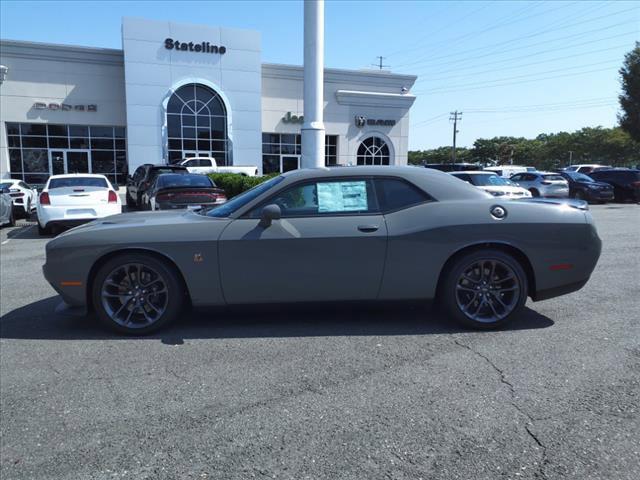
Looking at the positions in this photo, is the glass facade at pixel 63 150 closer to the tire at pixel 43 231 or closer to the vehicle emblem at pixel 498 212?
the tire at pixel 43 231

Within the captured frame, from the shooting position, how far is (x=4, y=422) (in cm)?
319

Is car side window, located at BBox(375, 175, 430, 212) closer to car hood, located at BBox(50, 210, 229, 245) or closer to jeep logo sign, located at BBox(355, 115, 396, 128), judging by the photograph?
car hood, located at BBox(50, 210, 229, 245)

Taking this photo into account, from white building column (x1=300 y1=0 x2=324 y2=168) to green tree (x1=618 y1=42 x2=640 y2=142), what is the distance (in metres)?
30.2

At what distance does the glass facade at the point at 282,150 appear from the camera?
36656mm

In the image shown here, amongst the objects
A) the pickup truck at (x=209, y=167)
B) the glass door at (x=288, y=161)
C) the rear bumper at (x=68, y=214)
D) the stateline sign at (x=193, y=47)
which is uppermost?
the stateline sign at (x=193, y=47)

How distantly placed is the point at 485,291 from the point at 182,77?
30670 millimetres

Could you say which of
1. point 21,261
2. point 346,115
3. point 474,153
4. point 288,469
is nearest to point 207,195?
point 21,261

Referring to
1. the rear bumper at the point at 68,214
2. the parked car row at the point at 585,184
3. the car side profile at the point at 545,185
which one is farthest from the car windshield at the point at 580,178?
the rear bumper at the point at 68,214

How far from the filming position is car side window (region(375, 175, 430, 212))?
15.7 feet

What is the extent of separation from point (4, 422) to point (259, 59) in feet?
108

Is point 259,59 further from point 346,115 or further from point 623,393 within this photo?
point 623,393

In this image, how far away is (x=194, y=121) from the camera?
32.5 metres

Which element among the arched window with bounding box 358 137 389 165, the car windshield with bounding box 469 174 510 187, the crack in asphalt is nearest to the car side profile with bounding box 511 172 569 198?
the car windshield with bounding box 469 174 510 187

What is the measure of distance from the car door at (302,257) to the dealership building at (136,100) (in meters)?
28.8
